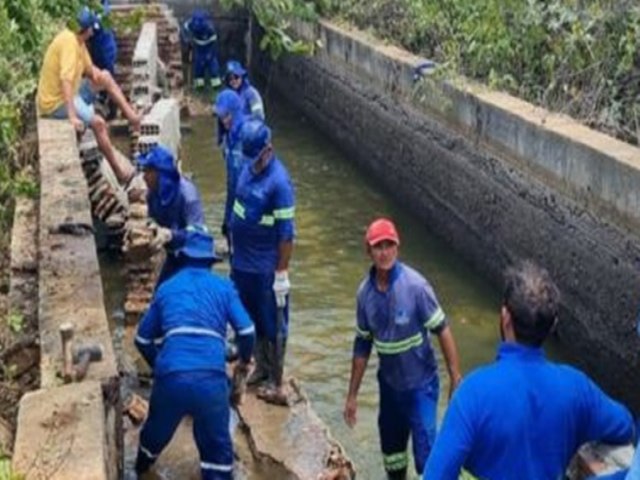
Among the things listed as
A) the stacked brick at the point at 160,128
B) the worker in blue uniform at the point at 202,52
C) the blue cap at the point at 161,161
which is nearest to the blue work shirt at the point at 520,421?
the blue cap at the point at 161,161

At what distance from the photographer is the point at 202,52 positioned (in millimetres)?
22344

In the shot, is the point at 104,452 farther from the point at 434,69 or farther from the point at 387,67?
the point at 387,67

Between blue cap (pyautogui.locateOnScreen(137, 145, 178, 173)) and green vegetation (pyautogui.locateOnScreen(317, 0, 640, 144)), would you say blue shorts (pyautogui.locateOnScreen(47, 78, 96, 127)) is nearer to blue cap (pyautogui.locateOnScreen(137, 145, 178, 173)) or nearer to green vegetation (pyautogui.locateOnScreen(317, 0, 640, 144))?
green vegetation (pyautogui.locateOnScreen(317, 0, 640, 144))

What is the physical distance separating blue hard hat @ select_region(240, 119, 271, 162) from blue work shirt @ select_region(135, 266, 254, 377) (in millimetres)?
1620

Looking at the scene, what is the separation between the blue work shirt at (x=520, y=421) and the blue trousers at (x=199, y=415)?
251 cm

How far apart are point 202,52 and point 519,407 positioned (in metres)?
19.0

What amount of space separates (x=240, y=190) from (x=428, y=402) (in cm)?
225

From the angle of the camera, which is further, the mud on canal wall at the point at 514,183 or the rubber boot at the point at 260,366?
the mud on canal wall at the point at 514,183

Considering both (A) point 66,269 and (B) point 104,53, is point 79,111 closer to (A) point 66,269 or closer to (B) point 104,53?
(B) point 104,53

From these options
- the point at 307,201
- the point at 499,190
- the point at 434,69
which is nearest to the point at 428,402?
the point at 499,190

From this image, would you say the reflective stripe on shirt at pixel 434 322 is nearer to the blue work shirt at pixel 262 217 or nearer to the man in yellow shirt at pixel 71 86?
the blue work shirt at pixel 262 217

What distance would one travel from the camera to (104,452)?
5.23 m

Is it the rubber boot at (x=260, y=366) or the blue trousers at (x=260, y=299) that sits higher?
the blue trousers at (x=260, y=299)

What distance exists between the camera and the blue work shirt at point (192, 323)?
635 cm
